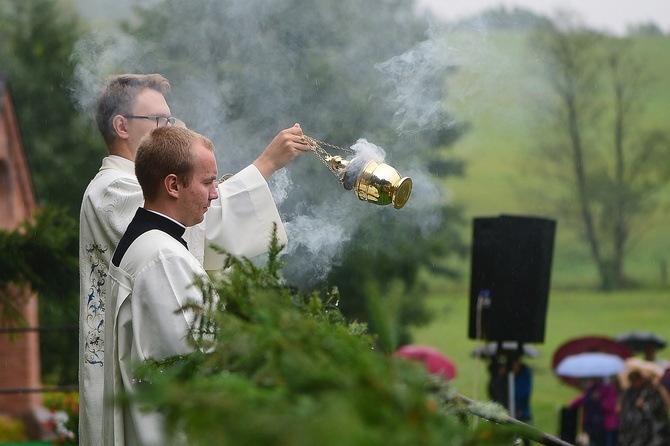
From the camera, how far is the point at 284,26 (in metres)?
6.38

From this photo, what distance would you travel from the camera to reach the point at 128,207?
340 cm

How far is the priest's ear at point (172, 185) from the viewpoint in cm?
265

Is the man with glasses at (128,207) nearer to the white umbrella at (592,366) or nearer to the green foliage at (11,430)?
the green foliage at (11,430)

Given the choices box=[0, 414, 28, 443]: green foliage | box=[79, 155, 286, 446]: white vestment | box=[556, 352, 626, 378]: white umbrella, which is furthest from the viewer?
box=[556, 352, 626, 378]: white umbrella

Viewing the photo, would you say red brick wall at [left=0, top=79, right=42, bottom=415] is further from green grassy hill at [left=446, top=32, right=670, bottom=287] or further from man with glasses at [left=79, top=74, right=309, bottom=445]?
green grassy hill at [left=446, top=32, right=670, bottom=287]

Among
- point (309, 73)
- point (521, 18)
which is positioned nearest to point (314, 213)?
point (309, 73)

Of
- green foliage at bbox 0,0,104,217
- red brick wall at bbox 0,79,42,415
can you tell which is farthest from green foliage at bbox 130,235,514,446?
green foliage at bbox 0,0,104,217

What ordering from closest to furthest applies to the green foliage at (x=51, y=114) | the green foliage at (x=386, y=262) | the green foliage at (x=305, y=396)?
the green foliage at (x=305, y=396) → the green foliage at (x=51, y=114) → the green foliage at (x=386, y=262)

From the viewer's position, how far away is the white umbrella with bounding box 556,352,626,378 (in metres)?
9.15

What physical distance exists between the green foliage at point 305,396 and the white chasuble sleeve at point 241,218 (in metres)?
1.77

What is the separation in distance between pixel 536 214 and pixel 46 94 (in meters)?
10.5

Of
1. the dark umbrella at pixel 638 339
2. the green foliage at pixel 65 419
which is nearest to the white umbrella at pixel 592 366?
the dark umbrella at pixel 638 339

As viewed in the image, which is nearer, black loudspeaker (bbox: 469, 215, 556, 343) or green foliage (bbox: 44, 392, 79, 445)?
green foliage (bbox: 44, 392, 79, 445)

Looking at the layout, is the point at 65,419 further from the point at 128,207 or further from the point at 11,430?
the point at 128,207
